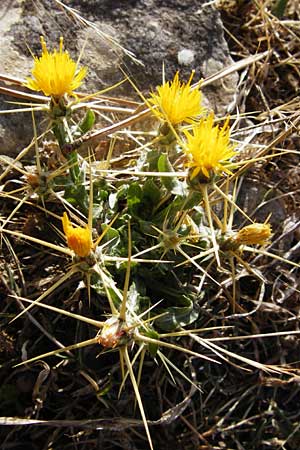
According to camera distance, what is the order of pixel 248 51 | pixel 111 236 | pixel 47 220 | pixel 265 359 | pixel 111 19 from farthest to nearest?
pixel 248 51, pixel 111 19, pixel 265 359, pixel 47 220, pixel 111 236

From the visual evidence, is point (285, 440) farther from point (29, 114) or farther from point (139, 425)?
point (29, 114)

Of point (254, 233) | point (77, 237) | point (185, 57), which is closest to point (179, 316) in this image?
point (254, 233)

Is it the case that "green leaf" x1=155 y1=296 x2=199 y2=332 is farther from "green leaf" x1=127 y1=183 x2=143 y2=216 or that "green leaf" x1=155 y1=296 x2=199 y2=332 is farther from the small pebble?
the small pebble

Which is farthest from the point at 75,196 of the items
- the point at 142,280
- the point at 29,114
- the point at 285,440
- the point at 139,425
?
the point at 285,440

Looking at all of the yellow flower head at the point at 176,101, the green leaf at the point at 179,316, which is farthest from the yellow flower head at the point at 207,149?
the green leaf at the point at 179,316

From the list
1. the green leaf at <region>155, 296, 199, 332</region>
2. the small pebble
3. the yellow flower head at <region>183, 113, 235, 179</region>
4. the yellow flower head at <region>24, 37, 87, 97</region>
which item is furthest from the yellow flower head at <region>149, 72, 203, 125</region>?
the small pebble
